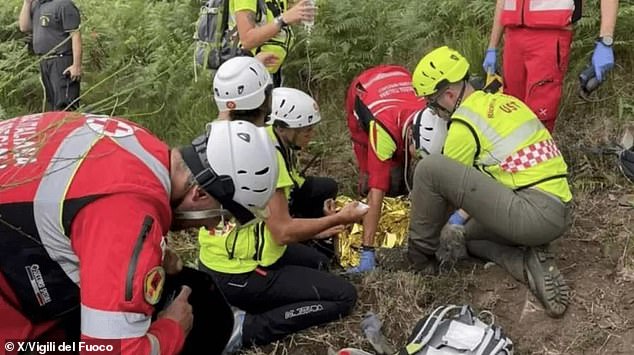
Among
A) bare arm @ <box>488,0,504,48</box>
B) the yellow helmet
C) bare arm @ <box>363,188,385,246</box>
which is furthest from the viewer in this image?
bare arm @ <box>488,0,504,48</box>

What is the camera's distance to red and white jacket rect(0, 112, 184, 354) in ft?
7.53

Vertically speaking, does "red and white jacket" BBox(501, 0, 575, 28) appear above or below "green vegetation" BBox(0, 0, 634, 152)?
above

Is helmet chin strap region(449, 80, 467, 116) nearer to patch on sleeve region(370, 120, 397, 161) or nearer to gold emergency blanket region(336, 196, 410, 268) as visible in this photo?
patch on sleeve region(370, 120, 397, 161)

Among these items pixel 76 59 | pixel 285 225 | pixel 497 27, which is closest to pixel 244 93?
pixel 285 225

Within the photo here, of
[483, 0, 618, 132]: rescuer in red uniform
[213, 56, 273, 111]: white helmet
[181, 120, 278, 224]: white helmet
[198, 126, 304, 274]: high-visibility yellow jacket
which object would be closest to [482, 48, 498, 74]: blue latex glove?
[483, 0, 618, 132]: rescuer in red uniform

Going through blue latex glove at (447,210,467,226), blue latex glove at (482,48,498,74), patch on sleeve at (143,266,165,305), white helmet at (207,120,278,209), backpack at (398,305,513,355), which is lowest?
blue latex glove at (447,210,467,226)

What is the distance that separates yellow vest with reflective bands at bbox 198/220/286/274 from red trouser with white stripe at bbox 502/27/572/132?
1917 mm

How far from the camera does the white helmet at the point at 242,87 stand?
432cm

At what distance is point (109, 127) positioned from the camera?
2.63 meters

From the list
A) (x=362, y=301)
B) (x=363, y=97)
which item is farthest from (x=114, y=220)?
(x=363, y=97)

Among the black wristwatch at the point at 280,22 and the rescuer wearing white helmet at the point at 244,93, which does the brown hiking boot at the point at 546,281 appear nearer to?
the rescuer wearing white helmet at the point at 244,93

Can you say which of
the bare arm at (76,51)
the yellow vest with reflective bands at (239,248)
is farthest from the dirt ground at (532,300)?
the bare arm at (76,51)

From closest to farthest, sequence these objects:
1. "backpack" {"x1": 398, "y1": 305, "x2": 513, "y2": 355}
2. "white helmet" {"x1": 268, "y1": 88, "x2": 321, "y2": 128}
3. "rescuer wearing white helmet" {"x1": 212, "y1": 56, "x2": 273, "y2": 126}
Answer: "backpack" {"x1": 398, "y1": 305, "x2": 513, "y2": 355}, "rescuer wearing white helmet" {"x1": 212, "y1": 56, "x2": 273, "y2": 126}, "white helmet" {"x1": 268, "y1": 88, "x2": 321, "y2": 128}

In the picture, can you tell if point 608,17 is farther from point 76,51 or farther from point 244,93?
point 76,51
